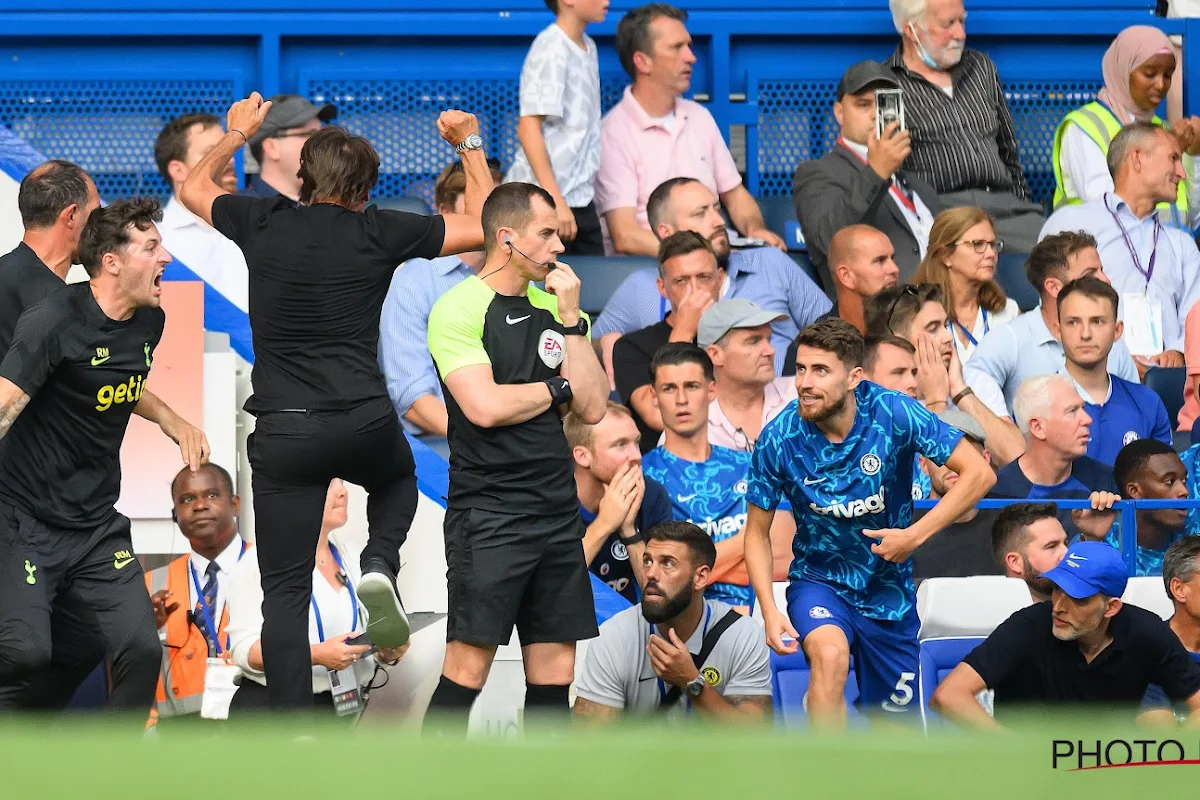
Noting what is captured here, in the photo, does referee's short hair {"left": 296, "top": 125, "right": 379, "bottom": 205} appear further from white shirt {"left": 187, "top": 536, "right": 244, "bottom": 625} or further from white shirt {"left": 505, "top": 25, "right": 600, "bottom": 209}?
white shirt {"left": 505, "top": 25, "right": 600, "bottom": 209}

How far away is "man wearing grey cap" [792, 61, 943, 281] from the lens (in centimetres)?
826

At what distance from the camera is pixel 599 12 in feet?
27.2

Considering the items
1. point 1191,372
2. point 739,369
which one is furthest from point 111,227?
point 1191,372

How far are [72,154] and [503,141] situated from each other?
2.11 metres

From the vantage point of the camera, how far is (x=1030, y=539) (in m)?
6.32

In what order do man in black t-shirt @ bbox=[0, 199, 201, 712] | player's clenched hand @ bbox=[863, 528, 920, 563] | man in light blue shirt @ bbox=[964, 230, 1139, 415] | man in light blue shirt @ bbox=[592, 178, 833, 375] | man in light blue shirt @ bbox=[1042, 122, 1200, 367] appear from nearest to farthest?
man in black t-shirt @ bbox=[0, 199, 201, 712] → player's clenched hand @ bbox=[863, 528, 920, 563] → man in light blue shirt @ bbox=[964, 230, 1139, 415] → man in light blue shirt @ bbox=[592, 178, 833, 375] → man in light blue shirt @ bbox=[1042, 122, 1200, 367]

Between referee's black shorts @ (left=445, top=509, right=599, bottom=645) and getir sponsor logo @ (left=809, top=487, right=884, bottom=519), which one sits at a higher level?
getir sponsor logo @ (left=809, top=487, right=884, bottom=519)

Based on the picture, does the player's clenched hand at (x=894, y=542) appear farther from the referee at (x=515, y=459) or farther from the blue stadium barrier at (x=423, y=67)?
the blue stadium barrier at (x=423, y=67)

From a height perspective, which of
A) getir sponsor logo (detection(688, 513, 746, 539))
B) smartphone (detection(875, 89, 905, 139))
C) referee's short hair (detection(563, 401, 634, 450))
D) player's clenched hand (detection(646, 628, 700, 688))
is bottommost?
player's clenched hand (detection(646, 628, 700, 688))

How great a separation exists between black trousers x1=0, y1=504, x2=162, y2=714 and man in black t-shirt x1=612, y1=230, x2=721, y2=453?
2452 millimetres

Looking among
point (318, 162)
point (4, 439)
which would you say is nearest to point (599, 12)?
point (318, 162)

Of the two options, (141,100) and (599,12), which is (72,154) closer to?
(141,100)

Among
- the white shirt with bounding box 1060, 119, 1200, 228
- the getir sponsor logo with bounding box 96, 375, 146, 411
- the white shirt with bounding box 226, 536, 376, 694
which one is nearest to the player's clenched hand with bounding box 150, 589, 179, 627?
the white shirt with bounding box 226, 536, 376, 694

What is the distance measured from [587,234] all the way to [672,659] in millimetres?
2979
